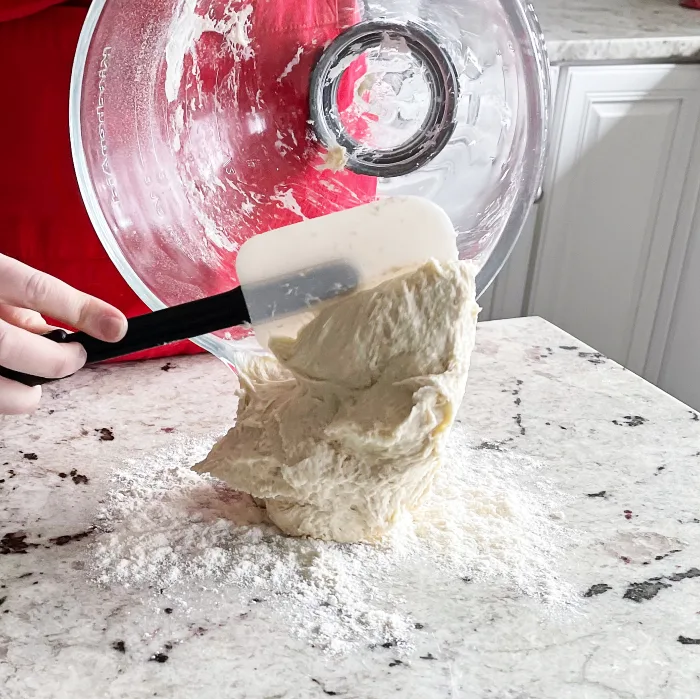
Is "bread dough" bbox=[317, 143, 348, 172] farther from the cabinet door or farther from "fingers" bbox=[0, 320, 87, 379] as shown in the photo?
the cabinet door

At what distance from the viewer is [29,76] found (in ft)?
2.82

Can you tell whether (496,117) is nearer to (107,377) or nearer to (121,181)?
(121,181)

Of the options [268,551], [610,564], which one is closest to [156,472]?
[268,551]

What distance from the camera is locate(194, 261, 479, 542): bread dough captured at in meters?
0.62

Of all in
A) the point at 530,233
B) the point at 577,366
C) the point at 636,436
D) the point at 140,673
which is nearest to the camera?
the point at 140,673

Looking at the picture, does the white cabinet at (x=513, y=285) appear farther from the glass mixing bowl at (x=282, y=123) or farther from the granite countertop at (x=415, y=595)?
the glass mixing bowl at (x=282, y=123)

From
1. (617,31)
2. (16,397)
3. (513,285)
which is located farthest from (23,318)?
(617,31)

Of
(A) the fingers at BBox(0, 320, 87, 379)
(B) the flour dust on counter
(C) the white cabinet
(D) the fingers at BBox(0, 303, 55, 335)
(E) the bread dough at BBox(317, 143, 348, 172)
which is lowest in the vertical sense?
(C) the white cabinet

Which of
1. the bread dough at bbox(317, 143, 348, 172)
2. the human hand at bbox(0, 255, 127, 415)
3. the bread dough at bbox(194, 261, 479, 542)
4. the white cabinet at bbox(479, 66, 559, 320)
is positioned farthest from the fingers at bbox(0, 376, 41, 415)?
the white cabinet at bbox(479, 66, 559, 320)

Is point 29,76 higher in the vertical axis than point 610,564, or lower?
higher

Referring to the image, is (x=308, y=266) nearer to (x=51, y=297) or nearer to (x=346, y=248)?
(x=346, y=248)

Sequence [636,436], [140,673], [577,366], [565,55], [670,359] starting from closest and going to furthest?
[140,673] < [636,436] < [577,366] < [565,55] < [670,359]

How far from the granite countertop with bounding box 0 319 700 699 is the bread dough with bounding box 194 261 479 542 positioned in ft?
0.28

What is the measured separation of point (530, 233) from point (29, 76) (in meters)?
1.09
